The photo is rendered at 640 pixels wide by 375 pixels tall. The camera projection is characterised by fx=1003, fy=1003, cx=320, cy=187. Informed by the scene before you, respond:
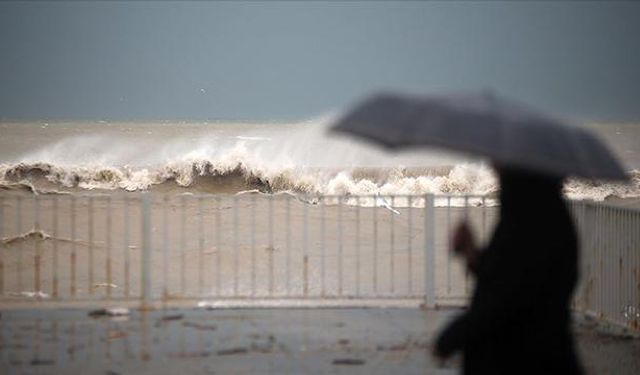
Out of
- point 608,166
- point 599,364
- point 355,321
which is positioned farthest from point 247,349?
point 608,166

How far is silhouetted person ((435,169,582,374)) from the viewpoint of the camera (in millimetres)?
4277

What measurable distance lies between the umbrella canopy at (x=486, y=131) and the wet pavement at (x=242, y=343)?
11.1 ft

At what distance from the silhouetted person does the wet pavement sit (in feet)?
11.3

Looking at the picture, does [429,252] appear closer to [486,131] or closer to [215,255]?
[215,255]

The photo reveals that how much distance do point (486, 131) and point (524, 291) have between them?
76 cm

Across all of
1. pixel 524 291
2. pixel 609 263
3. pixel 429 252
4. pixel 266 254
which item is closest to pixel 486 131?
pixel 524 291

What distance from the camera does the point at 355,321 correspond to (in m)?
10.0

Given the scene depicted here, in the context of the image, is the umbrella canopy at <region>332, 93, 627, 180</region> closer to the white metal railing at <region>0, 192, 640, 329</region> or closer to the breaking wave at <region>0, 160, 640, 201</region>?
the white metal railing at <region>0, 192, 640, 329</region>

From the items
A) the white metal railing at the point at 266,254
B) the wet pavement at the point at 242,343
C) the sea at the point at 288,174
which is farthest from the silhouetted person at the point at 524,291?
the sea at the point at 288,174

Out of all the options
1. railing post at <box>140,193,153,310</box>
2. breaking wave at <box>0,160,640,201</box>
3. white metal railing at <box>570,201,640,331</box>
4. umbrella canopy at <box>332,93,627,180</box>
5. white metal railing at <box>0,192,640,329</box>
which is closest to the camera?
umbrella canopy at <box>332,93,627,180</box>

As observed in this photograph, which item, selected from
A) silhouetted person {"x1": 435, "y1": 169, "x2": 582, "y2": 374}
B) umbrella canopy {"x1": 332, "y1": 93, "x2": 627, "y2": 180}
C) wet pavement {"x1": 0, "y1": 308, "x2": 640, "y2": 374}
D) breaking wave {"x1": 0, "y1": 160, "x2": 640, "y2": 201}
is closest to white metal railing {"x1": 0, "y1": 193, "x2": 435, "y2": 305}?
wet pavement {"x1": 0, "y1": 308, "x2": 640, "y2": 374}

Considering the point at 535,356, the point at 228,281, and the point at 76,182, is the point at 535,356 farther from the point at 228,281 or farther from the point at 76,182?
the point at 76,182

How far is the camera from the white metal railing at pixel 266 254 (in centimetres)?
992

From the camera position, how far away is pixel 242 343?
8891 mm
